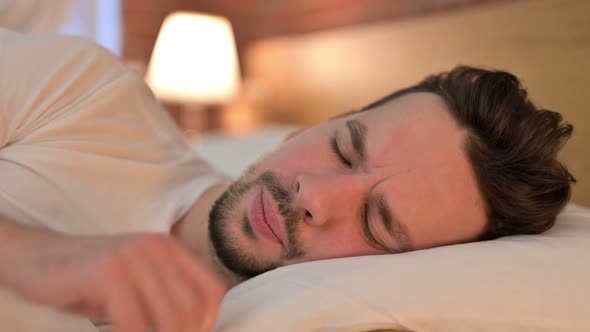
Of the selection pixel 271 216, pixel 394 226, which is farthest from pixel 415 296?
pixel 271 216

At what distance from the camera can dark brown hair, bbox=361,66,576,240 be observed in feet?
2.72

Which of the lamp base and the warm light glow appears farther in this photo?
the lamp base

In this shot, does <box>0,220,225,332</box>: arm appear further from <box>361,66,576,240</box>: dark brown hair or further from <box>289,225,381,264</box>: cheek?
<box>361,66,576,240</box>: dark brown hair

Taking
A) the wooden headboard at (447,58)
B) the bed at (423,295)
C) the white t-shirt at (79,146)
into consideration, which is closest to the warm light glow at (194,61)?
the wooden headboard at (447,58)

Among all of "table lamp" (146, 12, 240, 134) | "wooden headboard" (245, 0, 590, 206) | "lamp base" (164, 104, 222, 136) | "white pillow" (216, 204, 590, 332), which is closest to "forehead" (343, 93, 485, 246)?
"white pillow" (216, 204, 590, 332)

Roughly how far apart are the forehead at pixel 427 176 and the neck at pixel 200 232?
1.07 feet

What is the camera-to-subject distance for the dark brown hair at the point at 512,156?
2.72 feet

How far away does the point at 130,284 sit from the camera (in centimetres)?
43

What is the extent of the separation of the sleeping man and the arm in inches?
13.0

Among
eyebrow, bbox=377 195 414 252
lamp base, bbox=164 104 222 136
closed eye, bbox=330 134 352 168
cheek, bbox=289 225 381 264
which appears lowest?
lamp base, bbox=164 104 222 136

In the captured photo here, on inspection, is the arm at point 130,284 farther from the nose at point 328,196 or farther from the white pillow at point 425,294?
the nose at point 328,196

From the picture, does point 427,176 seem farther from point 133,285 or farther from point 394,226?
point 133,285

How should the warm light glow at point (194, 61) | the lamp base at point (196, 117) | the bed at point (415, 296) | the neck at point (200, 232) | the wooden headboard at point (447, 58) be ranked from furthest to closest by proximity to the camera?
1. the lamp base at point (196, 117)
2. the warm light glow at point (194, 61)
3. the wooden headboard at point (447, 58)
4. the neck at point (200, 232)
5. the bed at point (415, 296)

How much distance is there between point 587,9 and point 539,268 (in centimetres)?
89
